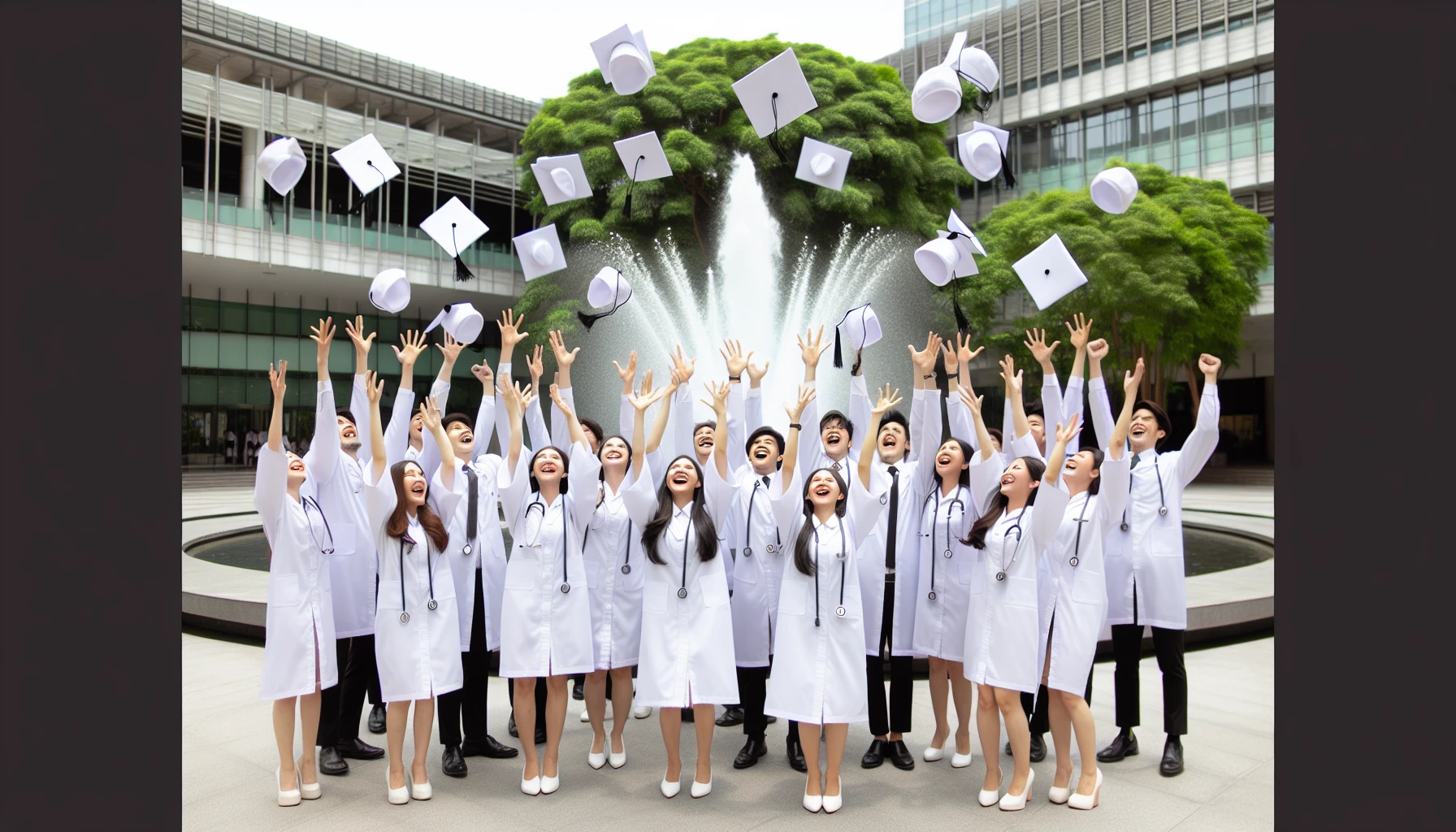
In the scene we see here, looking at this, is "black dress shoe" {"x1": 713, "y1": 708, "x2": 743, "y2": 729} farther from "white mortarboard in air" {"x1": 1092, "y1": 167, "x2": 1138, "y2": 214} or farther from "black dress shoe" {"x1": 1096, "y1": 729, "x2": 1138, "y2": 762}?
"white mortarboard in air" {"x1": 1092, "y1": 167, "x2": 1138, "y2": 214}

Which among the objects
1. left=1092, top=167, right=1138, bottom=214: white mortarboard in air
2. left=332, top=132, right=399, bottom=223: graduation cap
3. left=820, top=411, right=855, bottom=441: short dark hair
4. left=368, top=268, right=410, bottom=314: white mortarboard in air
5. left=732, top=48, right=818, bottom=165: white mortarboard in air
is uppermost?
left=732, top=48, right=818, bottom=165: white mortarboard in air

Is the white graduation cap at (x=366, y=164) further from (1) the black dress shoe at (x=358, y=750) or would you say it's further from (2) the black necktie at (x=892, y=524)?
(2) the black necktie at (x=892, y=524)

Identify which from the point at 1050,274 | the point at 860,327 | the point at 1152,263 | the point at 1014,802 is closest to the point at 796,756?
the point at 1014,802

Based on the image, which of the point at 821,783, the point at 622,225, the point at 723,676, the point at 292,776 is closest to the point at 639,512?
the point at 723,676

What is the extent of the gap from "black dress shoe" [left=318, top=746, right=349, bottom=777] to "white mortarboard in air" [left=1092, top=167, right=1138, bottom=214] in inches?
215

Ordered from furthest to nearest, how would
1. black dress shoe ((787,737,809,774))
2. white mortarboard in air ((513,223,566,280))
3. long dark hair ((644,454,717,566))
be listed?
1. white mortarboard in air ((513,223,566,280))
2. black dress shoe ((787,737,809,774))
3. long dark hair ((644,454,717,566))

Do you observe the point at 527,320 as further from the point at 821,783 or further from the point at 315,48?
the point at 821,783

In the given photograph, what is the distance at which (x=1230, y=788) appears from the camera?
14.7 ft

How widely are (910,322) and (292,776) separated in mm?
16987

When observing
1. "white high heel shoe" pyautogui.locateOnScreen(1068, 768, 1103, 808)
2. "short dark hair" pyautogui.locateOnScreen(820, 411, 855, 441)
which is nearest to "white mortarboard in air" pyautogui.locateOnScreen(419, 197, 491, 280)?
"short dark hair" pyautogui.locateOnScreen(820, 411, 855, 441)

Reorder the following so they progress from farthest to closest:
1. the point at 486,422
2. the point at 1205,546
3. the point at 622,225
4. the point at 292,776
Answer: the point at 622,225, the point at 1205,546, the point at 486,422, the point at 292,776

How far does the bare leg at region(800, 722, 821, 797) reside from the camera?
421 centimetres

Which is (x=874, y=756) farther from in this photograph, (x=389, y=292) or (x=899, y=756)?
(x=389, y=292)

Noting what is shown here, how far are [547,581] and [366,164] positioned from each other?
11.5ft
